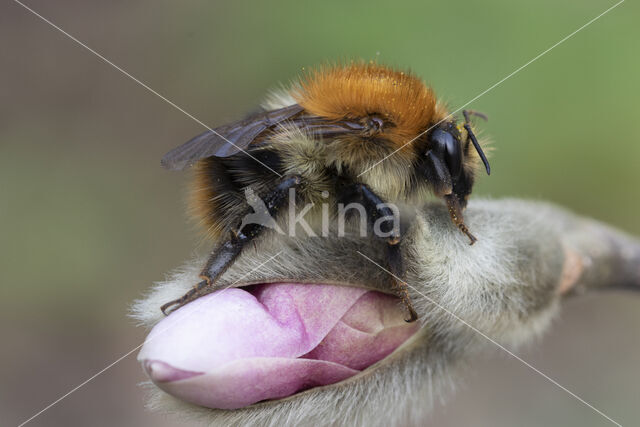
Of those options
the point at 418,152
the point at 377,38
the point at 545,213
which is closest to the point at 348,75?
the point at 418,152

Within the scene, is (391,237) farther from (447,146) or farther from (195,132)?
(195,132)

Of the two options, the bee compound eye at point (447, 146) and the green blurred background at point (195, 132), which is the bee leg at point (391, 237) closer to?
the bee compound eye at point (447, 146)

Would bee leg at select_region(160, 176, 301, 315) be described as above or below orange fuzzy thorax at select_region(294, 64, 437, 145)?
below

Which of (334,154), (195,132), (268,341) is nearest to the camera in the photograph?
(268,341)

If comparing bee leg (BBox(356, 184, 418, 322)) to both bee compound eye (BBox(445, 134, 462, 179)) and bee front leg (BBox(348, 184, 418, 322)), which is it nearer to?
bee front leg (BBox(348, 184, 418, 322))

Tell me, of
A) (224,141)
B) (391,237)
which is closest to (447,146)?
(391,237)

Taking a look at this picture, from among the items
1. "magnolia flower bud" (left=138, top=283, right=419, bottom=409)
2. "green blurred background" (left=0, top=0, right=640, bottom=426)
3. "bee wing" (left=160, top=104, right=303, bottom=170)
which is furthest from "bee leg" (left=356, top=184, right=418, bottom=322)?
"green blurred background" (left=0, top=0, right=640, bottom=426)

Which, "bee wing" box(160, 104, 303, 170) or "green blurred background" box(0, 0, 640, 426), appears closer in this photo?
"bee wing" box(160, 104, 303, 170)
